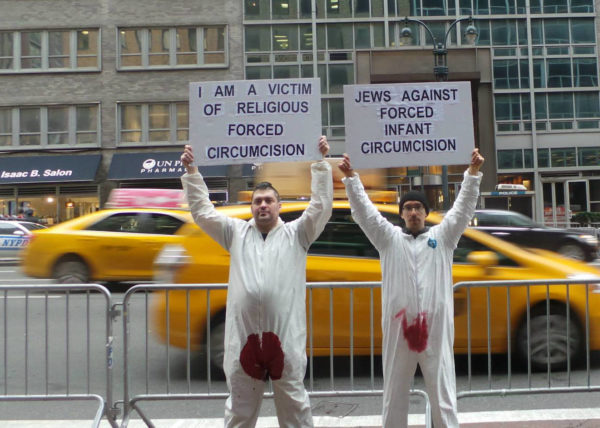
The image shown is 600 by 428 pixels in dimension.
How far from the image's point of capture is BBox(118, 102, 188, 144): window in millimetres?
29438

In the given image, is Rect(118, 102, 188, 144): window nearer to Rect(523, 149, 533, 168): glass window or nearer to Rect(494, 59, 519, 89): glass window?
Rect(494, 59, 519, 89): glass window

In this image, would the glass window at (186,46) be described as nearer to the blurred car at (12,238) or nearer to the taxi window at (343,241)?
the blurred car at (12,238)

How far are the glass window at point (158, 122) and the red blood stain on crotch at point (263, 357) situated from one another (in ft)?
89.4

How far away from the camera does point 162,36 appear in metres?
30.0

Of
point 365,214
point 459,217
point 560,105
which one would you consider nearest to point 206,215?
point 365,214

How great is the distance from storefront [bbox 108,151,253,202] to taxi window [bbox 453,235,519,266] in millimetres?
22865

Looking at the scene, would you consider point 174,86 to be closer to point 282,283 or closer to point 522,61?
point 522,61

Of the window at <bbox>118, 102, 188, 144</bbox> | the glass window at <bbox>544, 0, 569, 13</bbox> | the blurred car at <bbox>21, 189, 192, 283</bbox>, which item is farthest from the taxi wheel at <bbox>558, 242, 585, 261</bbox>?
the glass window at <bbox>544, 0, 569, 13</bbox>

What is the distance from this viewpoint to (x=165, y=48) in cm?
2989

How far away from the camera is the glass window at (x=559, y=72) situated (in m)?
33.6

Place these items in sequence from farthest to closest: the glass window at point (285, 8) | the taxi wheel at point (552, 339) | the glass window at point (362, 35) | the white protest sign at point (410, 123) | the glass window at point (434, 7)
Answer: the glass window at point (434, 7)
the glass window at point (362, 35)
the glass window at point (285, 8)
the taxi wheel at point (552, 339)
the white protest sign at point (410, 123)

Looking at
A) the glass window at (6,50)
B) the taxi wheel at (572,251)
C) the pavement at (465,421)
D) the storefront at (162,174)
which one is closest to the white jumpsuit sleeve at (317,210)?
the pavement at (465,421)

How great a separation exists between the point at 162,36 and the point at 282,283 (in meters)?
29.1

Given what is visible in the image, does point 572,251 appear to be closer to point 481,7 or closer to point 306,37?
point 306,37
